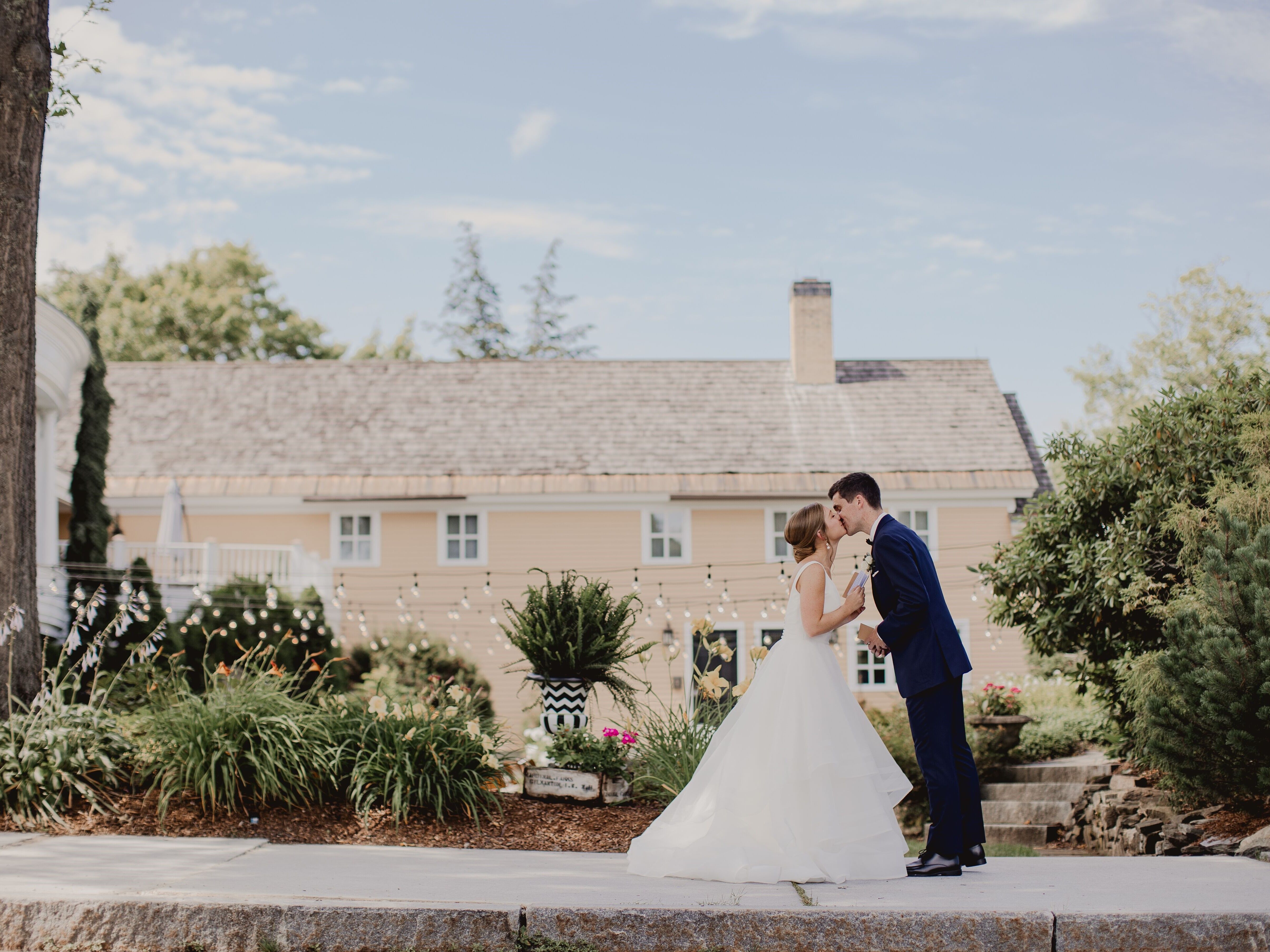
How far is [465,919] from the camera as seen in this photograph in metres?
3.92

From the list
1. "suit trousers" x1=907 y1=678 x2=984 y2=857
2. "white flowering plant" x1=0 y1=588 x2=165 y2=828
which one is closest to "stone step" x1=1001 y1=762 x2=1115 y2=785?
"suit trousers" x1=907 y1=678 x2=984 y2=857

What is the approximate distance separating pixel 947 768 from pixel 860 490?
1.34 meters

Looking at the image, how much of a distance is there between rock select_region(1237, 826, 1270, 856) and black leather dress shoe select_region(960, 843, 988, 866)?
1.72 m

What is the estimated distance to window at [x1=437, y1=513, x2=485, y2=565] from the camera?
20.4 meters

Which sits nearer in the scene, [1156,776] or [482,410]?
[1156,776]

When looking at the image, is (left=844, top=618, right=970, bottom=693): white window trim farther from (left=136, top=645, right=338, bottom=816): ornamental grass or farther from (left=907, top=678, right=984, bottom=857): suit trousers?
(left=907, top=678, right=984, bottom=857): suit trousers

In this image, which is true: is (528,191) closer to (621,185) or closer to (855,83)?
(621,185)

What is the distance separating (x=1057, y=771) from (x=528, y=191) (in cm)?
1843

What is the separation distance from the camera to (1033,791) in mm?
11836

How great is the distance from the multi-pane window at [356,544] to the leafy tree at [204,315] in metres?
15.4

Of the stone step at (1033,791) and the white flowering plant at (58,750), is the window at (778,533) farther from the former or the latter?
the white flowering plant at (58,750)

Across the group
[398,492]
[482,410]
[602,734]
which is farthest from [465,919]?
[482,410]

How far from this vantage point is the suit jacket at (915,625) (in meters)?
4.83

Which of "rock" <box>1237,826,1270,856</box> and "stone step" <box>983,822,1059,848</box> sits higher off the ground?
"rock" <box>1237,826,1270,856</box>
